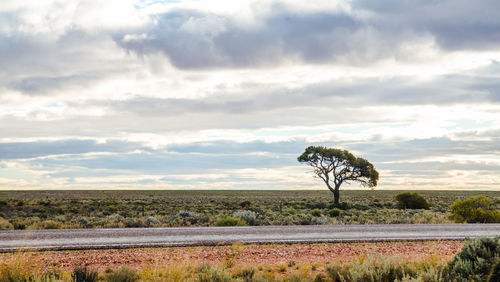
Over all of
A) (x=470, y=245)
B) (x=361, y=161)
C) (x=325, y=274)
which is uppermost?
(x=361, y=161)

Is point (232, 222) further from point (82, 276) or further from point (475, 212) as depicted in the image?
point (475, 212)

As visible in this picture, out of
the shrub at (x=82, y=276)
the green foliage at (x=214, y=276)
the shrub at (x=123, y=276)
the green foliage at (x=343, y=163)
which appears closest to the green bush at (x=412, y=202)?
the green foliage at (x=343, y=163)

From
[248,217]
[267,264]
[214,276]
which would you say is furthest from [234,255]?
[248,217]

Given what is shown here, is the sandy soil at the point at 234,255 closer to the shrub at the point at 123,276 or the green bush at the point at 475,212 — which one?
the shrub at the point at 123,276

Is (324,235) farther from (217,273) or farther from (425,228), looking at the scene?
(217,273)

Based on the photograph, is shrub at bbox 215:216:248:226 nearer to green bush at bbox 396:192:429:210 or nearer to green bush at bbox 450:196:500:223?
green bush at bbox 450:196:500:223

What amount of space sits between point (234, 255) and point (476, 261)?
6855 mm

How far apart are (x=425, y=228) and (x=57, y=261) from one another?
16.3 m

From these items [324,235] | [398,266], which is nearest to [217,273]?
[398,266]

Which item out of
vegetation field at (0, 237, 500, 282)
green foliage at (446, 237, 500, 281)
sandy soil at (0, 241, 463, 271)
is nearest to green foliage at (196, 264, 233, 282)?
vegetation field at (0, 237, 500, 282)

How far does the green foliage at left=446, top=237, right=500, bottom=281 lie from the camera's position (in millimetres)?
9472

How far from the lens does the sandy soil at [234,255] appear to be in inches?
511

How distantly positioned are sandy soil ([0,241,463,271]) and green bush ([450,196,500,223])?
12.9 m

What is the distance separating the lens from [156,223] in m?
25.1
